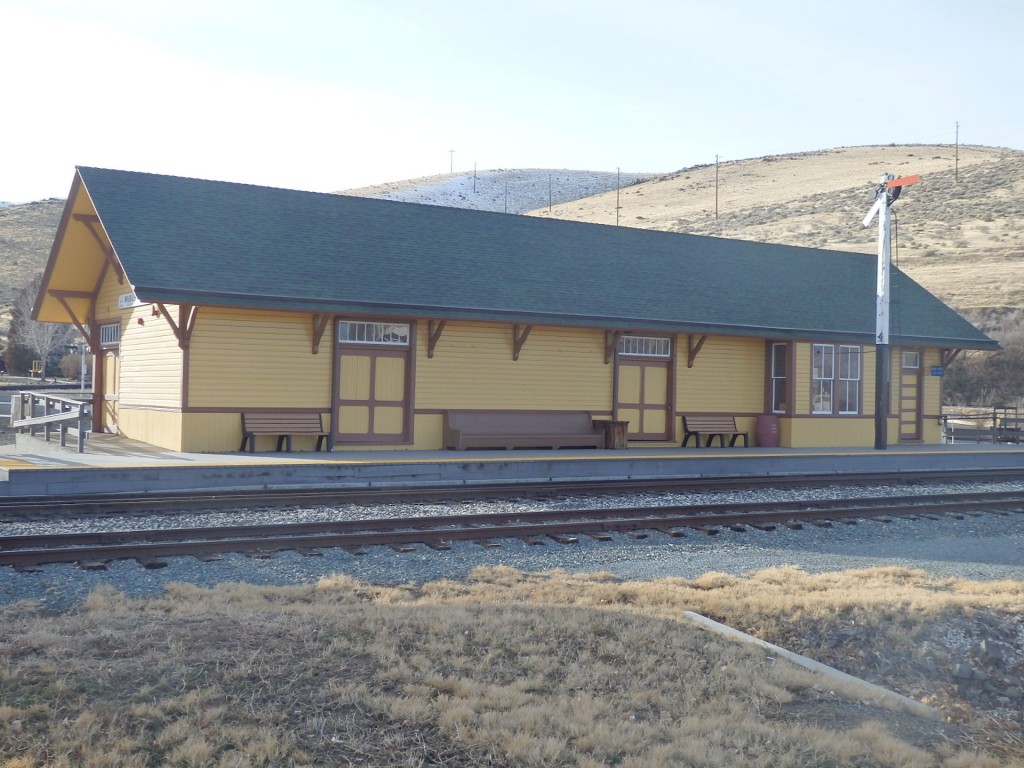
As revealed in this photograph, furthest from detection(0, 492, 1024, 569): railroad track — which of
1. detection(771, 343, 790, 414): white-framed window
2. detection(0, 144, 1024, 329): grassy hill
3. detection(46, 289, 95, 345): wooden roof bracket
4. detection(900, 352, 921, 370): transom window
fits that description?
detection(0, 144, 1024, 329): grassy hill

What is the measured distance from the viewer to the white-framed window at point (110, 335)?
2208 centimetres

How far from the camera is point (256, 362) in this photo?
18688 mm

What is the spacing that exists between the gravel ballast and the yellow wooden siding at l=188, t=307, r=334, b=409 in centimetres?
602

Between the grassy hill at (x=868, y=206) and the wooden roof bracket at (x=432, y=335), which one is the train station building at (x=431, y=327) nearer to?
the wooden roof bracket at (x=432, y=335)

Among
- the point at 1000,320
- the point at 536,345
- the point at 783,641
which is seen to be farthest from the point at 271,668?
the point at 1000,320

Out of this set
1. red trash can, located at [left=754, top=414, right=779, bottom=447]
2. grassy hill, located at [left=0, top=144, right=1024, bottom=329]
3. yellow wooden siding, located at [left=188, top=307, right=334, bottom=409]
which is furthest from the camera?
grassy hill, located at [left=0, top=144, right=1024, bottom=329]

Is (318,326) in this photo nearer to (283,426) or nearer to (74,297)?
(283,426)

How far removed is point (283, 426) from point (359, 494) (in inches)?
204

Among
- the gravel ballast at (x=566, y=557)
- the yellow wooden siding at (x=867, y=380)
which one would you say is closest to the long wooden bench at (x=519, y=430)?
the gravel ballast at (x=566, y=557)

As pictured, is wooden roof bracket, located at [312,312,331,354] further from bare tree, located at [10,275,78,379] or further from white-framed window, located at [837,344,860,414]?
bare tree, located at [10,275,78,379]

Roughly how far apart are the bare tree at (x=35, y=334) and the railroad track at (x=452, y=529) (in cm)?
4078

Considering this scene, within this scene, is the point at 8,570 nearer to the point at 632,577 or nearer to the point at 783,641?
the point at 632,577

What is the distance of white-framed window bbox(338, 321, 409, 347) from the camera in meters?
19.6

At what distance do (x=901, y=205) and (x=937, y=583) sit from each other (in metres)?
75.2
